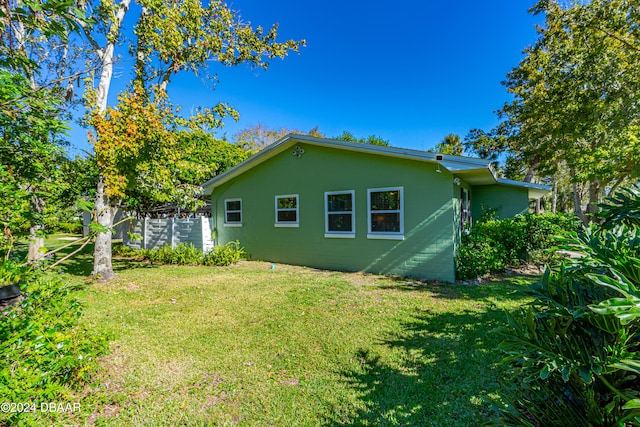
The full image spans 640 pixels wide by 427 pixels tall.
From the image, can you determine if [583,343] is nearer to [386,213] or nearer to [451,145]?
[386,213]

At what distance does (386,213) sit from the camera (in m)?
8.23

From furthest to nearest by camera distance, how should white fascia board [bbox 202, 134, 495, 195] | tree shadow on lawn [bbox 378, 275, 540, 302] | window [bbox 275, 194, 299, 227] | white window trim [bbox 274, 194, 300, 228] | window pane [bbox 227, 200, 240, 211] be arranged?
window pane [bbox 227, 200, 240, 211] < window [bbox 275, 194, 299, 227] < white window trim [bbox 274, 194, 300, 228] < white fascia board [bbox 202, 134, 495, 195] < tree shadow on lawn [bbox 378, 275, 540, 302]

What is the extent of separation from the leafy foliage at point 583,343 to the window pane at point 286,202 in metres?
8.60

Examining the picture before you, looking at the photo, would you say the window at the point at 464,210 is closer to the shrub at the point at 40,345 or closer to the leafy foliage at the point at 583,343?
the leafy foliage at the point at 583,343

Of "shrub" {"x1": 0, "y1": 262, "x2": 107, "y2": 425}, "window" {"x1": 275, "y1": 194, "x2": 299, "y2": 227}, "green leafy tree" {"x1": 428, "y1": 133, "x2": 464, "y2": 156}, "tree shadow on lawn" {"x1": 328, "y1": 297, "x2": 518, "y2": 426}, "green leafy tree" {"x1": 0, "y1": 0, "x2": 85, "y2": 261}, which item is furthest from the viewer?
"green leafy tree" {"x1": 428, "y1": 133, "x2": 464, "y2": 156}

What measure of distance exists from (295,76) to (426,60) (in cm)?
708

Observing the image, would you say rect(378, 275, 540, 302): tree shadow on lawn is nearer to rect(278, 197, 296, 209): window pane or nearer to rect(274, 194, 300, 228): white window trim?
rect(274, 194, 300, 228): white window trim

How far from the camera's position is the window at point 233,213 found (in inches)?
455

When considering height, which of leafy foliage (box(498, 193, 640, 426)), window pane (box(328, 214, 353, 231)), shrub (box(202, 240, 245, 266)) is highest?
window pane (box(328, 214, 353, 231))

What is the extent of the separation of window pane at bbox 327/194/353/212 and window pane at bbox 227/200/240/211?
4.47m

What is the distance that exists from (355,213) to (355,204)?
28 centimetres

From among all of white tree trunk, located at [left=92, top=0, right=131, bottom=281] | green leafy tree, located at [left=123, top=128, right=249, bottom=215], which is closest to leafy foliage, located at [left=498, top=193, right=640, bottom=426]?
green leafy tree, located at [left=123, top=128, right=249, bottom=215]

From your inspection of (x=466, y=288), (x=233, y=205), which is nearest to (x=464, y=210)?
(x=466, y=288)

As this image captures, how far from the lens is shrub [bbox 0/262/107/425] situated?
1.93 metres
